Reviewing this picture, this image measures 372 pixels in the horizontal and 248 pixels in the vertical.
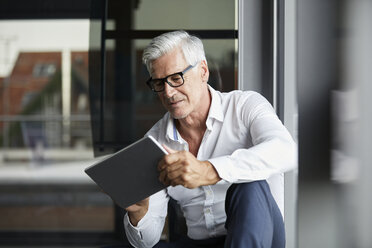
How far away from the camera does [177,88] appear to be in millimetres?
1552

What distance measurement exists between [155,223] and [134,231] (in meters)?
0.08

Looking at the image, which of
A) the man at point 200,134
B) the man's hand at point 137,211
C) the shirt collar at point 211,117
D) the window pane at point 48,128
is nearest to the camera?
the man at point 200,134

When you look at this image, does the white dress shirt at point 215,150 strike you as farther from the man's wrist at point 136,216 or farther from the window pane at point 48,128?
the window pane at point 48,128

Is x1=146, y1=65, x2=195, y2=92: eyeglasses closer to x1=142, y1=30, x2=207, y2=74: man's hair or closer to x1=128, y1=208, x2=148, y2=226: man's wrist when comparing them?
x1=142, y1=30, x2=207, y2=74: man's hair

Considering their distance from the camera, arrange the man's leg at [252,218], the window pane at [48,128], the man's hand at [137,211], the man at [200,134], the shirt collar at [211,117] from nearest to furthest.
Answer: the man's leg at [252,218] < the man at [200,134] < the man's hand at [137,211] < the shirt collar at [211,117] < the window pane at [48,128]

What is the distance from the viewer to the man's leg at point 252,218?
1.17 m

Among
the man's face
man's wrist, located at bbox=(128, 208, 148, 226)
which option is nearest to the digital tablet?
man's wrist, located at bbox=(128, 208, 148, 226)

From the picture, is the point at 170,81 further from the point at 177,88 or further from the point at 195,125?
the point at 195,125

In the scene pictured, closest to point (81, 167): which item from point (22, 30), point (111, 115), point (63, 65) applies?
point (111, 115)

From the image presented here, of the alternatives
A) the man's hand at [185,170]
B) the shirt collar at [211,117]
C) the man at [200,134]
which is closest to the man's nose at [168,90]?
the man at [200,134]

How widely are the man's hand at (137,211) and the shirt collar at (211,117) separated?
259mm

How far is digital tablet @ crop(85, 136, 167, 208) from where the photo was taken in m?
1.22

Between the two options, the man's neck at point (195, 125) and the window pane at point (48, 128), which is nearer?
the man's neck at point (195, 125)

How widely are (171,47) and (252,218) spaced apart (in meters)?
0.66
